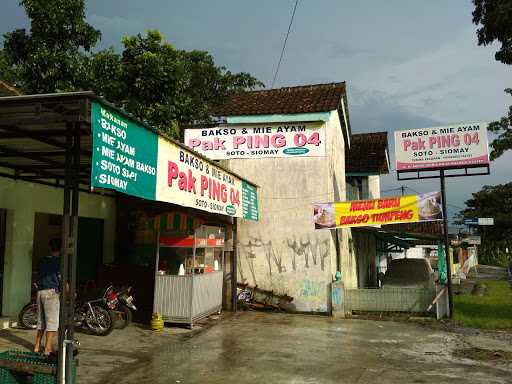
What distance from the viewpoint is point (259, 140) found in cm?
1504

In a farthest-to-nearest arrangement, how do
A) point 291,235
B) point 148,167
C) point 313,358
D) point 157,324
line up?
point 291,235 → point 157,324 → point 313,358 → point 148,167

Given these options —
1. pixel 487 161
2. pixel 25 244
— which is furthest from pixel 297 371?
pixel 487 161

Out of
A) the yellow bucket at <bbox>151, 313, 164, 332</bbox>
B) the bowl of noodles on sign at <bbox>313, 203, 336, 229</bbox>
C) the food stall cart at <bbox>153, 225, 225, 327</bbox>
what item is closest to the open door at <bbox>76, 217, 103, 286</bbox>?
the food stall cart at <bbox>153, 225, 225, 327</bbox>

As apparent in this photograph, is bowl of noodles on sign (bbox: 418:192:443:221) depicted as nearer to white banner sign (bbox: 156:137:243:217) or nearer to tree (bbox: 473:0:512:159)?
white banner sign (bbox: 156:137:243:217)

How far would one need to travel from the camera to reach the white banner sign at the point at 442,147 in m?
13.6

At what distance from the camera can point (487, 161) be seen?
1352 centimetres

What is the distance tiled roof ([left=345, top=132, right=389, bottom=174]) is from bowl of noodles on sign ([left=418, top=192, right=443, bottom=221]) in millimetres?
6872

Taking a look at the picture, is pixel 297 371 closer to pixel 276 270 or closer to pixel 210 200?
pixel 210 200

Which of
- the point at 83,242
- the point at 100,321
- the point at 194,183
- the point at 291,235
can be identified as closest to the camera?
the point at 194,183

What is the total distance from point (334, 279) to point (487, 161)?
5.66m

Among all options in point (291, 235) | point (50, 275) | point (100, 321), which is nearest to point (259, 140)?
point (291, 235)

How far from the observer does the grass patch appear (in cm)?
1210

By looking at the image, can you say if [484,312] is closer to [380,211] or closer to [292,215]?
[380,211]

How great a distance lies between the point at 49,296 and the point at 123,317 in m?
3.41
